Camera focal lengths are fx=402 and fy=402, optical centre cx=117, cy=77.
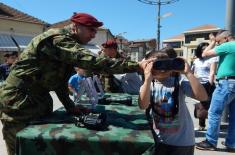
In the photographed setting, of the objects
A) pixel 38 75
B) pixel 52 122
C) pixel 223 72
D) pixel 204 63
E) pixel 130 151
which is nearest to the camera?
pixel 130 151

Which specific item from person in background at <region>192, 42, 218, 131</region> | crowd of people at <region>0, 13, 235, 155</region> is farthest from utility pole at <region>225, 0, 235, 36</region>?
crowd of people at <region>0, 13, 235, 155</region>

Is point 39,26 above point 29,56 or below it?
above

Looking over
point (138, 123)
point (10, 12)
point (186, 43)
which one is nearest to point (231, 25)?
point (138, 123)

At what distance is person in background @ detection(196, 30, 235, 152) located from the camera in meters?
4.96

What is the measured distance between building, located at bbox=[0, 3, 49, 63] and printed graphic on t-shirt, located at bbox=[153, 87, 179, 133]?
29.4 m

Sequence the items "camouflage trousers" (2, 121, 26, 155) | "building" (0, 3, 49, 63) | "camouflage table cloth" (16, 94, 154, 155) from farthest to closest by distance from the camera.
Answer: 1. "building" (0, 3, 49, 63)
2. "camouflage trousers" (2, 121, 26, 155)
3. "camouflage table cloth" (16, 94, 154, 155)

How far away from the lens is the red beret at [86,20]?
8.85 ft

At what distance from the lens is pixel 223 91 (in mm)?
5008

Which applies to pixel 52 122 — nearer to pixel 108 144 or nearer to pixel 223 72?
pixel 108 144

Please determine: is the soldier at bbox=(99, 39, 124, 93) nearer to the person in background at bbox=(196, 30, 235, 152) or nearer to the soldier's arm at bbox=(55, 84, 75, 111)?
the person in background at bbox=(196, 30, 235, 152)

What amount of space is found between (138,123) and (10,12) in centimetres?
3477

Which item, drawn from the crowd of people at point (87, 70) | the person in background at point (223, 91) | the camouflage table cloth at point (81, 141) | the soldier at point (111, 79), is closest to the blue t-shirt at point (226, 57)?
the person in background at point (223, 91)

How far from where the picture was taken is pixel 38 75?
2.72 meters

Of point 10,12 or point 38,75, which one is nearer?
point 38,75
